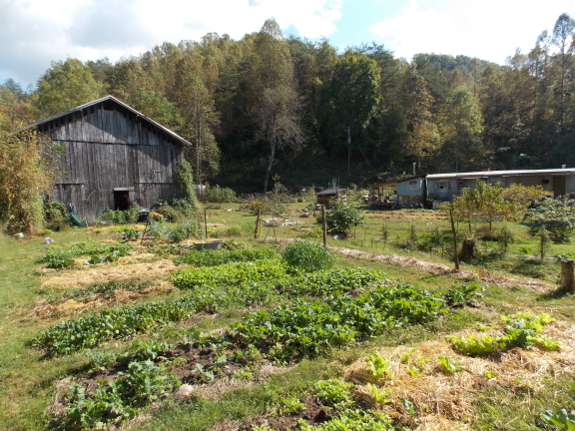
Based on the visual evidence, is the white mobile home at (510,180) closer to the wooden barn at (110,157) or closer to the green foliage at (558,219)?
the green foliage at (558,219)

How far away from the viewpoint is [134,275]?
29.9ft

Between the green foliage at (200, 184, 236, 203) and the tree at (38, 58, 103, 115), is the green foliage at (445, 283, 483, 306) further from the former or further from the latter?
the tree at (38, 58, 103, 115)

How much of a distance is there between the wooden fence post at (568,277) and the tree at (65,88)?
37.4 m

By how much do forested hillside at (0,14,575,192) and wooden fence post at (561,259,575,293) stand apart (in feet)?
107

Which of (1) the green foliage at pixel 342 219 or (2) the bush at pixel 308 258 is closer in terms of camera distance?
(2) the bush at pixel 308 258

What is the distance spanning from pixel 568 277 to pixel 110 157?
69.9ft

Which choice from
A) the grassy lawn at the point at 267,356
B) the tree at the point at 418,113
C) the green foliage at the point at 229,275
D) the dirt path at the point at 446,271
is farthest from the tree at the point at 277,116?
the grassy lawn at the point at 267,356

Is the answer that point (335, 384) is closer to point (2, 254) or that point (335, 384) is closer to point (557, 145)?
point (2, 254)

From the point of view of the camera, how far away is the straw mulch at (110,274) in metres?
8.52

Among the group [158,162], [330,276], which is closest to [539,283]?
[330,276]

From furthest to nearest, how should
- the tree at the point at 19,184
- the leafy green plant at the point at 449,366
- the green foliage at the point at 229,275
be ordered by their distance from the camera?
the tree at the point at 19,184 → the green foliage at the point at 229,275 → the leafy green plant at the point at 449,366

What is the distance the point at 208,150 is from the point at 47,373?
3399 centimetres

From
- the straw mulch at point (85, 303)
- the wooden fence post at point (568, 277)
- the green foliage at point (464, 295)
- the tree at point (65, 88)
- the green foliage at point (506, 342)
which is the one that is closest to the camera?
the green foliage at point (506, 342)

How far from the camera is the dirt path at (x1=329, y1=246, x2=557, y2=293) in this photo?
7.78 metres
